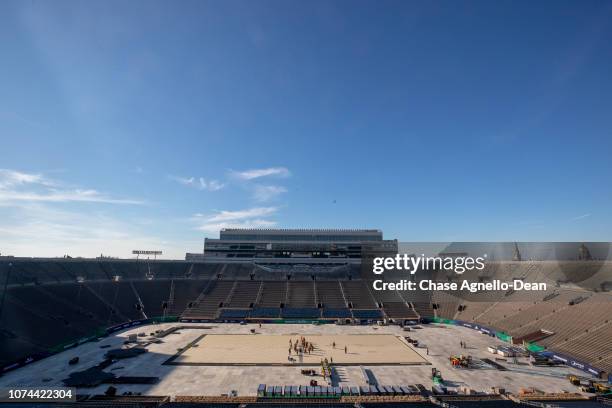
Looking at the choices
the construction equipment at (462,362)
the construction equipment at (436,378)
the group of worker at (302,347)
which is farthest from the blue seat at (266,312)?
the construction equipment at (436,378)

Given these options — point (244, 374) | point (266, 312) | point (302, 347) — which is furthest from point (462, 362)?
point (266, 312)

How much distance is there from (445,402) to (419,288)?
2260 inches

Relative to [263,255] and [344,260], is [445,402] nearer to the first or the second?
[344,260]

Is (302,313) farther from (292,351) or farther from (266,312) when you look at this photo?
(292,351)

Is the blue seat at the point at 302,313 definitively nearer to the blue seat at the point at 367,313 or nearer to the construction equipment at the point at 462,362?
the blue seat at the point at 367,313

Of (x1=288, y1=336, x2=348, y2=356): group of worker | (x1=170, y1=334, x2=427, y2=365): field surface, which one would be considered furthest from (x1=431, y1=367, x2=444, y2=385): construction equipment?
(x1=288, y1=336, x2=348, y2=356): group of worker

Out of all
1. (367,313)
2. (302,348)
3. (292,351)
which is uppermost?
(367,313)

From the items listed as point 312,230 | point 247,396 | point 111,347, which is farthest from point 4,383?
point 312,230

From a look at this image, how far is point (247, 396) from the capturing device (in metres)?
30.2

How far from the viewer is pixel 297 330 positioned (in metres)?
62.2

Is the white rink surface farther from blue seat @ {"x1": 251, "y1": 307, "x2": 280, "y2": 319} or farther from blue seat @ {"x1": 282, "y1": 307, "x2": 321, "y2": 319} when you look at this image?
blue seat @ {"x1": 282, "y1": 307, "x2": 321, "y2": 319}

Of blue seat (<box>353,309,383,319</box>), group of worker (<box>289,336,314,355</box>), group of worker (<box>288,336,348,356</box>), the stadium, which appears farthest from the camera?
blue seat (<box>353,309,383,319</box>)

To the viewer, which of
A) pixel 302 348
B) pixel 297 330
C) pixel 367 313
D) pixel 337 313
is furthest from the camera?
pixel 337 313

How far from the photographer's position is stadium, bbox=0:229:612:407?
32.2 meters
